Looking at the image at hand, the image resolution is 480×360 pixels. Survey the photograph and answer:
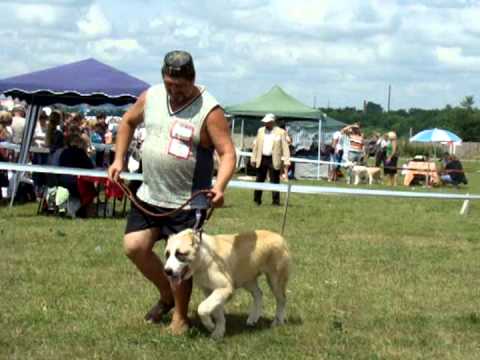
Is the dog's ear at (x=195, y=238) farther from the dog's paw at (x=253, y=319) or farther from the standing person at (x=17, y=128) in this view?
the standing person at (x=17, y=128)

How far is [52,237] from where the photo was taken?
34.9 feet

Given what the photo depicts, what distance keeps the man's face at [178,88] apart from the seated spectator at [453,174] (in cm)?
A: 2310

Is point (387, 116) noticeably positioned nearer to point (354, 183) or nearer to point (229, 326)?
point (354, 183)

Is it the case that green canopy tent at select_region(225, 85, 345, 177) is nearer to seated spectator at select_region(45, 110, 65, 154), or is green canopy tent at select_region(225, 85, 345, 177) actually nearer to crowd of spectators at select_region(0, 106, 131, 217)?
crowd of spectators at select_region(0, 106, 131, 217)

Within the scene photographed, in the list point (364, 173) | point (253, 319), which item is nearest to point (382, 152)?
point (364, 173)

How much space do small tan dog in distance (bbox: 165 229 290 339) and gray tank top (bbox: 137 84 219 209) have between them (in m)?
0.31

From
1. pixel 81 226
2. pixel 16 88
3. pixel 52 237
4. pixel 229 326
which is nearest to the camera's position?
pixel 229 326

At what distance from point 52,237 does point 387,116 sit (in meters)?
69.2

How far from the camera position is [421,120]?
258ft

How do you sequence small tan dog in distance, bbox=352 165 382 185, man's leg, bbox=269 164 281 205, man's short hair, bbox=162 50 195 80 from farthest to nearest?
small tan dog in distance, bbox=352 165 382 185 < man's leg, bbox=269 164 281 205 < man's short hair, bbox=162 50 195 80

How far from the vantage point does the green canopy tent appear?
29.0 m

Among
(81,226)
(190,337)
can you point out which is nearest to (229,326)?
(190,337)

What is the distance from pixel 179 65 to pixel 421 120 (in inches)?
2954

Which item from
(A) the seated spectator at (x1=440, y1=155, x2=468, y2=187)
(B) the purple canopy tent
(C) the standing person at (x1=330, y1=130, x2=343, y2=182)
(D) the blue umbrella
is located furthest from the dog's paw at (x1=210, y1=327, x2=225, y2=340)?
(D) the blue umbrella
